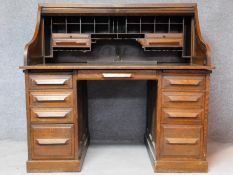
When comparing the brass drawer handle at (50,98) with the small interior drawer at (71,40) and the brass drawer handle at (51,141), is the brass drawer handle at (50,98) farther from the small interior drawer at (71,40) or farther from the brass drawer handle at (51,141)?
the small interior drawer at (71,40)

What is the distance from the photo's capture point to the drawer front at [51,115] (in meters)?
2.21

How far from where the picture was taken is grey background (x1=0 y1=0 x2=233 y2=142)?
112 inches

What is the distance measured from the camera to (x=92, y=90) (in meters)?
2.96

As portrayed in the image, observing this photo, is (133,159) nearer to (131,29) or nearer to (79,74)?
(79,74)

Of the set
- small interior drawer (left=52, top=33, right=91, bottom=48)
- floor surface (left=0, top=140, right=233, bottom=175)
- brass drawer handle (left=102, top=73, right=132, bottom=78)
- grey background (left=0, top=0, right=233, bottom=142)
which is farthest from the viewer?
grey background (left=0, top=0, right=233, bottom=142)

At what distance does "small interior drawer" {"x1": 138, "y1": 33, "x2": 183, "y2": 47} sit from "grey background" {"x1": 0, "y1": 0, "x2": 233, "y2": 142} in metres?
0.40

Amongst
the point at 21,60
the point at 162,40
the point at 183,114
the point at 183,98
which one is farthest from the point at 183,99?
the point at 21,60

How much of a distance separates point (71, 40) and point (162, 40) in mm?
859

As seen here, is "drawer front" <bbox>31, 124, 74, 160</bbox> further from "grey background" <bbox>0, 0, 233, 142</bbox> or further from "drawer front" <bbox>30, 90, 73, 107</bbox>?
"grey background" <bbox>0, 0, 233, 142</bbox>

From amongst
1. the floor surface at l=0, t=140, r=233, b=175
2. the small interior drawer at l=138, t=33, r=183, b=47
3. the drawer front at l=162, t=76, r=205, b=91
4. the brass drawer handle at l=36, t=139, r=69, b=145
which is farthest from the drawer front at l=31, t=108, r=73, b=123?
the small interior drawer at l=138, t=33, r=183, b=47

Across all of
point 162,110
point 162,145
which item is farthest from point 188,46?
point 162,145

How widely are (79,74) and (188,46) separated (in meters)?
1.17

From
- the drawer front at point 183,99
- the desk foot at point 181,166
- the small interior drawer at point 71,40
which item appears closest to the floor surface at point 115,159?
the desk foot at point 181,166

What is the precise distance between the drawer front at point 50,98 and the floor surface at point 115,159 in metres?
0.57
